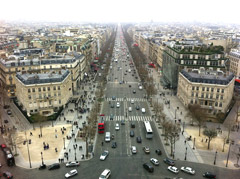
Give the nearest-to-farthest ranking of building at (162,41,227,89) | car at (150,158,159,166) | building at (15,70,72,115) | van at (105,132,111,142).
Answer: car at (150,158,159,166), van at (105,132,111,142), building at (15,70,72,115), building at (162,41,227,89)

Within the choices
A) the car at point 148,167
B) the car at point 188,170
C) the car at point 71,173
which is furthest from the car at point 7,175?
the car at point 188,170

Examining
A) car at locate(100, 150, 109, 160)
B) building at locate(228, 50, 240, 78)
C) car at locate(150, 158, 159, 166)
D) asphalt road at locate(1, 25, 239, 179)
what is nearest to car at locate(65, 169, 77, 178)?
asphalt road at locate(1, 25, 239, 179)

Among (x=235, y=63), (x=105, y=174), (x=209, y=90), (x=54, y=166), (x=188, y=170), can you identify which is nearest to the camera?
(x=105, y=174)

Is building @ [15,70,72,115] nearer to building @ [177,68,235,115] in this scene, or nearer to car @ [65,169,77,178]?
car @ [65,169,77,178]

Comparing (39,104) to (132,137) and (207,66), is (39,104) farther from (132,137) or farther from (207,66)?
(207,66)

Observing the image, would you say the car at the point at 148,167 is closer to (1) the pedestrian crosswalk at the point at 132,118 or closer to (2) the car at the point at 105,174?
(2) the car at the point at 105,174

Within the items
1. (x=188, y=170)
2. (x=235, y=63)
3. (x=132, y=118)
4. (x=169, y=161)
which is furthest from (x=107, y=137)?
(x=235, y=63)

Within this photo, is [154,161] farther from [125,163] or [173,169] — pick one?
[125,163]
